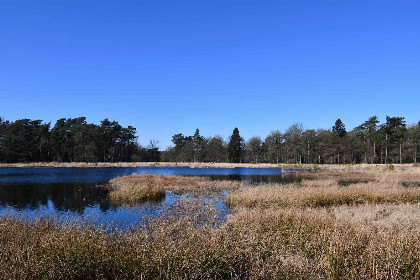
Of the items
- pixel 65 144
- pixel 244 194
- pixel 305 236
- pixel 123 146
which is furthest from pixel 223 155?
pixel 305 236

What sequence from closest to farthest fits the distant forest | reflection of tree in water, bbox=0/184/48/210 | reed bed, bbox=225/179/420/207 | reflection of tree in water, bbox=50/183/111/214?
1. reed bed, bbox=225/179/420/207
2. reflection of tree in water, bbox=50/183/111/214
3. reflection of tree in water, bbox=0/184/48/210
4. the distant forest

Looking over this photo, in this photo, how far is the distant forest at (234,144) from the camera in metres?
72.1

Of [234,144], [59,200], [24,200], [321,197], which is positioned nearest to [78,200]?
[59,200]

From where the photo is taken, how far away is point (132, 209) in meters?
16.0

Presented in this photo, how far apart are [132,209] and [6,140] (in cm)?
7865

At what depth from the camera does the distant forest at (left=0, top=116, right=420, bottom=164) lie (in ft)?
236

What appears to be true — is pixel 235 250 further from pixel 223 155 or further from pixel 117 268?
pixel 223 155

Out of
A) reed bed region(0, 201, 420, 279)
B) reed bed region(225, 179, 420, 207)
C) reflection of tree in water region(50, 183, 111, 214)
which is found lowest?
reflection of tree in water region(50, 183, 111, 214)

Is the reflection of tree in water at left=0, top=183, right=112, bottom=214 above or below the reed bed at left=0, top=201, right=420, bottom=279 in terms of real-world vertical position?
below

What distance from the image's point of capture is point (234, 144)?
288ft

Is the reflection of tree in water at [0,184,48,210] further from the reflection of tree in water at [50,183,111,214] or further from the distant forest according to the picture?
the distant forest

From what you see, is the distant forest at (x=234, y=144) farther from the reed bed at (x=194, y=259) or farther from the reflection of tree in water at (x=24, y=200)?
the reed bed at (x=194, y=259)

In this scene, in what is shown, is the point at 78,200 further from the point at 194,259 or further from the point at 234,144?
the point at 234,144

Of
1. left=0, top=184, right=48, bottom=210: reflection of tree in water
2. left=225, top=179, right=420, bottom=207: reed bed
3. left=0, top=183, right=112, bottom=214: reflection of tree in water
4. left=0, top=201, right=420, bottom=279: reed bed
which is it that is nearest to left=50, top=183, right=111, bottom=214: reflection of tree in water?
left=0, top=183, right=112, bottom=214: reflection of tree in water
